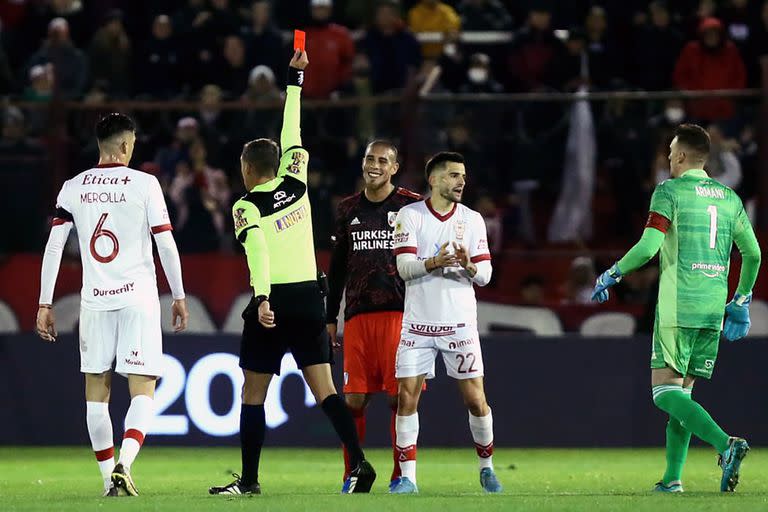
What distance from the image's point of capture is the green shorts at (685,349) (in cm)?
977

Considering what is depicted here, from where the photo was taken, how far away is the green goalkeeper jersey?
9797mm

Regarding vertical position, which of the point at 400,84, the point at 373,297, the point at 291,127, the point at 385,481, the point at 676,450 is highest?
the point at 400,84

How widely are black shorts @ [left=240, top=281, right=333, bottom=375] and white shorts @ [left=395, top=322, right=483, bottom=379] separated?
520 millimetres

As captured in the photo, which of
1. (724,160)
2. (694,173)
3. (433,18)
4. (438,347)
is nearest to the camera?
(694,173)

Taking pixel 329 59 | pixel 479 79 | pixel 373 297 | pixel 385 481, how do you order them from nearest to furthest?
pixel 373 297 < pixel 385 481 < pixel 479 79 < pixel 329 59

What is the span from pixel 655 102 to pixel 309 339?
6.45 meters

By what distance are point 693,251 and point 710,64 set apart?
26.2 feet

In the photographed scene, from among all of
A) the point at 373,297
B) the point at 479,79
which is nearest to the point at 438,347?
the point at 373,297

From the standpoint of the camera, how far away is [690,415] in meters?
9.55

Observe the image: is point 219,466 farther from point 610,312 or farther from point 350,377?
point 610,312

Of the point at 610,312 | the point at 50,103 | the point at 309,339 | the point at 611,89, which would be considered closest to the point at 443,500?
the point at 309,339

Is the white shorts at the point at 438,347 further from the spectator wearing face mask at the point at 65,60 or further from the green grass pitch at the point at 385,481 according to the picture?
the spectator wearing face mask at the point at 65,60

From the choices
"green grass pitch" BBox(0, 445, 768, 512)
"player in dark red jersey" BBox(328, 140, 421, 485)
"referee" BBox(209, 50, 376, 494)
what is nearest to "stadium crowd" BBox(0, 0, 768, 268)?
"green grass pitch" BBox(0, 445, 768, 512)

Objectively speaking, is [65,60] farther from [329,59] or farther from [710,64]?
[710,64]
